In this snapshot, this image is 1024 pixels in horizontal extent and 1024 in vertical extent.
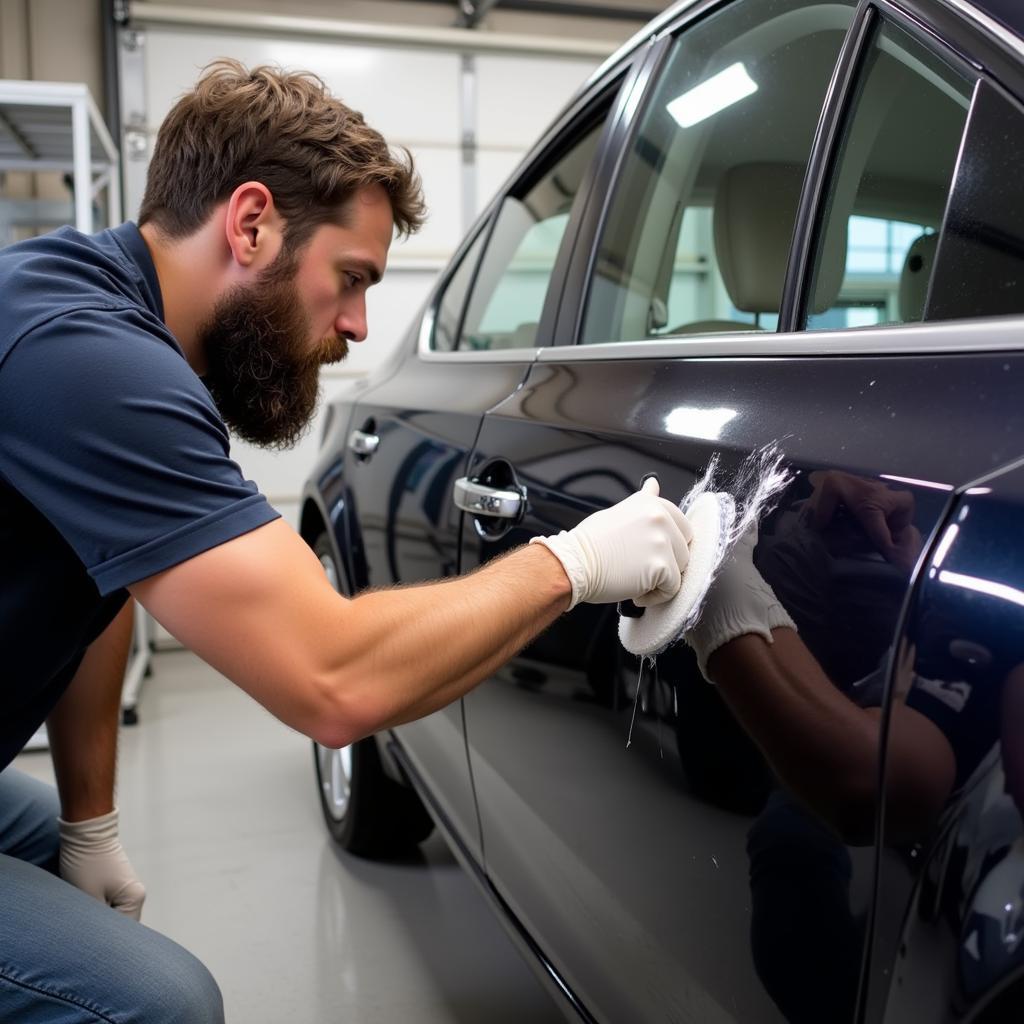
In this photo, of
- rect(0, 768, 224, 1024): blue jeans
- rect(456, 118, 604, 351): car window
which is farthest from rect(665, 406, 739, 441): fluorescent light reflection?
rect(456, 118, 604, 351): car window

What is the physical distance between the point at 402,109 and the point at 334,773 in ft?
13.0

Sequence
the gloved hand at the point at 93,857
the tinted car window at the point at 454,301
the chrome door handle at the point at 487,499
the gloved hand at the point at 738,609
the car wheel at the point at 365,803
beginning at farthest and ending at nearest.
A: the car wheel at the point at 365,803 → the tinted car window at the point at 454,301 → the gloved hand at the point at 93,857 → the chrome door handle at the point at 487,499 → the gloved hand at the point at 738,609

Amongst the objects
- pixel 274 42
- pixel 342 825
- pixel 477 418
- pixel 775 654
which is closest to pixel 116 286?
pixel 477 418

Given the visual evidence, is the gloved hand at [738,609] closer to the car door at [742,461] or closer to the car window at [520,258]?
the car door at [742,461]

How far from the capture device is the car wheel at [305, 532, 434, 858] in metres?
2.34

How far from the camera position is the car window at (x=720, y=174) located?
3.97 ft

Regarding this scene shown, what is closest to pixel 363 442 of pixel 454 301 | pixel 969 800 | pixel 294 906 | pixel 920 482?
pixel 454 301

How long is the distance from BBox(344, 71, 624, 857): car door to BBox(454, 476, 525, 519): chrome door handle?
13 millimetres

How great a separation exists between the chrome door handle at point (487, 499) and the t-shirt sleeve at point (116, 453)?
380mm

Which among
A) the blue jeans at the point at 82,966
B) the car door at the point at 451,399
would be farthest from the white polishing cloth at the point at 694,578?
the blue jeans at the point at 82,966

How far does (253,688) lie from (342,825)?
1682mm

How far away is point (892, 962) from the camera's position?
679 millimetres

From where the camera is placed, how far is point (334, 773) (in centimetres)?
253

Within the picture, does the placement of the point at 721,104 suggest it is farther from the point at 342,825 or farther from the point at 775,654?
the point at 342,825
